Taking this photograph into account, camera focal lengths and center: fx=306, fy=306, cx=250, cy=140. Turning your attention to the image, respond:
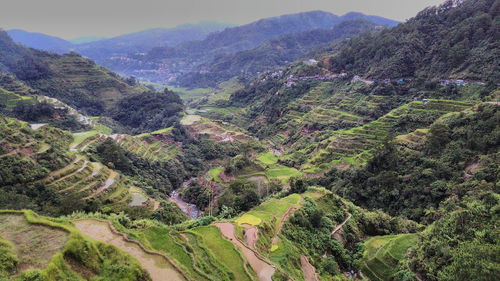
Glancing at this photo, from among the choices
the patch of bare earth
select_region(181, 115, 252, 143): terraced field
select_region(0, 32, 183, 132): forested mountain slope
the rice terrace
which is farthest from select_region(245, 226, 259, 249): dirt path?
select_region(0, 32, 183, 132): forested mountain slope

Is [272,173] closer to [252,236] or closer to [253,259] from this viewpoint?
[252,236]

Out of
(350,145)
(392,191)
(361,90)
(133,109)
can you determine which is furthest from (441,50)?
(133,109)

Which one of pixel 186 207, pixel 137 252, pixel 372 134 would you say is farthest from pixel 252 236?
pixel 372 134

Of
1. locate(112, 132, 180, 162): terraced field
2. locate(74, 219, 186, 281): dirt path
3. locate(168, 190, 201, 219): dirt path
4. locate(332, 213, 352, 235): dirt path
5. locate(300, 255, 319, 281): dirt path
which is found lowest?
locate(168, 190, 201, 219): dirt path

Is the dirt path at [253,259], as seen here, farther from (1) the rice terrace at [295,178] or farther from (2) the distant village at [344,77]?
(2) the distant village at [344,77]

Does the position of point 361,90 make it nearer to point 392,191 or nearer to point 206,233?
point 392,191

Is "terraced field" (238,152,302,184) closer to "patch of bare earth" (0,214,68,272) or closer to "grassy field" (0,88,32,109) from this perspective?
"patch of bare earth" (0,214,68,272)

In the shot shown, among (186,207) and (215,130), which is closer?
(186,207)
